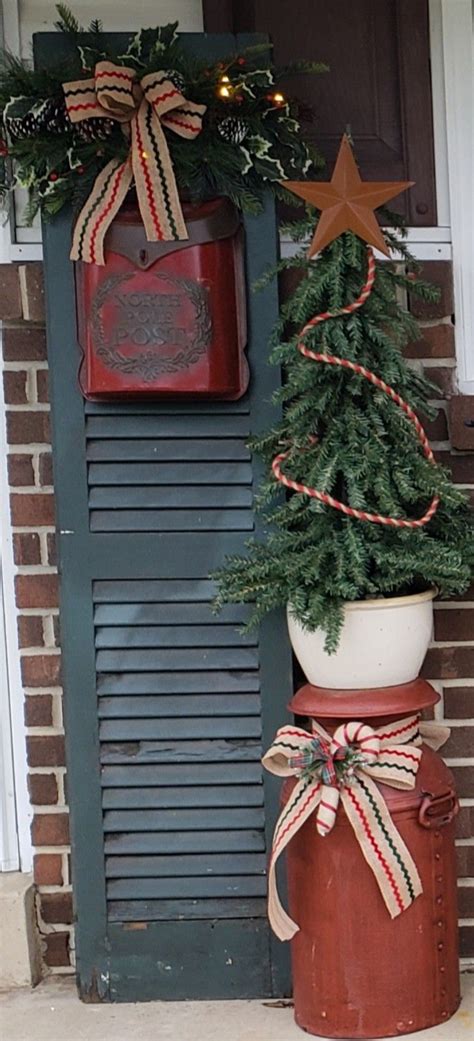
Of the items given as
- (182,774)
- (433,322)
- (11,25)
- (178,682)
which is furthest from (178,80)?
(182,774)

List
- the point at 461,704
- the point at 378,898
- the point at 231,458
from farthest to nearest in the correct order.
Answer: the point at 461,704, the point at 231,458, the point at 378,898

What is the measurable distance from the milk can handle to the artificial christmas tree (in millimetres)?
250

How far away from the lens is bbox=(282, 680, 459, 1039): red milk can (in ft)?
7.95

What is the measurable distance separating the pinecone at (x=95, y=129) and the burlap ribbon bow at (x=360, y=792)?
4.36ft

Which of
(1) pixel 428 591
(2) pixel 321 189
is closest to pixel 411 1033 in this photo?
(1) pixel 428 591

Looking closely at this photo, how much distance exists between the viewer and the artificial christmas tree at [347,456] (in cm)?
240

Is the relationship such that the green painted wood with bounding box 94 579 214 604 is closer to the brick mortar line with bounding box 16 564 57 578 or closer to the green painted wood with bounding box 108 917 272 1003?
the brick mortar line with bounding box 16 564 57 578

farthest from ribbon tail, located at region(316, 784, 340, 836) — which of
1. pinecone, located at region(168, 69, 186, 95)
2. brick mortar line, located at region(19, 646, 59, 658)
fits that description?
pinecone, located at region(168, 69, 186, 95)

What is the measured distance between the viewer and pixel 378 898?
2.42 meters

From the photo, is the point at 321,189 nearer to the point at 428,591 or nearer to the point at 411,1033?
the point at 428,591

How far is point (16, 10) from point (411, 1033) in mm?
2419

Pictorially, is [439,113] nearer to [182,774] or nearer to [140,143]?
[140,143]

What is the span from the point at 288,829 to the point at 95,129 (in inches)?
58.9

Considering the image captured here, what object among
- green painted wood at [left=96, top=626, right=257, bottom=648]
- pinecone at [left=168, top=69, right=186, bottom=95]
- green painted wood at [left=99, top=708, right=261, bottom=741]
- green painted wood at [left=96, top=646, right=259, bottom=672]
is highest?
pinecone at [left=168, top=69, right=186, bottom=95]
